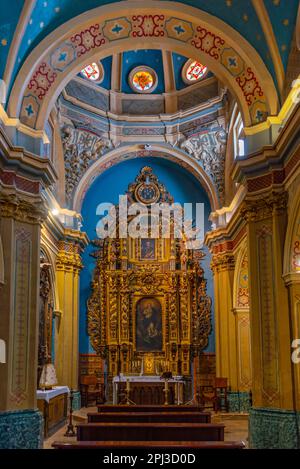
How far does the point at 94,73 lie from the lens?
2011 cm

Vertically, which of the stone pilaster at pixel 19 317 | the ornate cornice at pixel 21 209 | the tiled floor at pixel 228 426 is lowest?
the tiled floor at pixel 228 426

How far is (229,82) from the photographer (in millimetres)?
13578

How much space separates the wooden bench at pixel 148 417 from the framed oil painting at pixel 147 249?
9.59 meters

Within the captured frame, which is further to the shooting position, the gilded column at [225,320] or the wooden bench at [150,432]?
the gilded column at [225,320]

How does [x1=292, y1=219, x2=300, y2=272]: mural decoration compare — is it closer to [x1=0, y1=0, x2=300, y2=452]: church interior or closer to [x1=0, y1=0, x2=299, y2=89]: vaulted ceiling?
[x1=0, y1=0, x2=300, y2=452]: church interior

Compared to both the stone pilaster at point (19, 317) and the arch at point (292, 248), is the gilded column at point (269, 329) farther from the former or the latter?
the stone pilaster at point (19, 317)

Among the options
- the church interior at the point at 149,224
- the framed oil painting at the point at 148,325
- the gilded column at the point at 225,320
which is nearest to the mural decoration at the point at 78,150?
the church interior at the point at 149,224

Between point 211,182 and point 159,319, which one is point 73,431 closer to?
point 159,319

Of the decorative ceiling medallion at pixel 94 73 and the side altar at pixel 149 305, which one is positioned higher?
the decorative ceiling medallion at pixel 94 73

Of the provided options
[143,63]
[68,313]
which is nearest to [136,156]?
[143,63]

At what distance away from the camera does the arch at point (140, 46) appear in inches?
505

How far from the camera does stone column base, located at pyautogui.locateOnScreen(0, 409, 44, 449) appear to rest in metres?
11.2

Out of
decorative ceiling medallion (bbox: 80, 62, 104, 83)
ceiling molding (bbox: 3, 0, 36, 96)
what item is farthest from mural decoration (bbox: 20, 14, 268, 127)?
decorative ceiling medallion (bbox: 80, 62, 104, 83)
